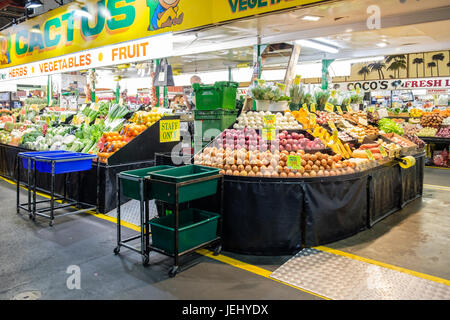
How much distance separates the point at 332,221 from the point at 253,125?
181 centimetres

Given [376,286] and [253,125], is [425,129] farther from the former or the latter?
[376,286]

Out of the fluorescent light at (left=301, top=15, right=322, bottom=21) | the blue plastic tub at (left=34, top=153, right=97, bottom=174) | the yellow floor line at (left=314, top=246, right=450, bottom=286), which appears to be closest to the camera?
the yellow floor line at (left=314, top=246, right=450, bottom=286)

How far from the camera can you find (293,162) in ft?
12.6

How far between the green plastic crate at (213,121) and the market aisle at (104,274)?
2.09 m


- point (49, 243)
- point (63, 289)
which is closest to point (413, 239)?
A: point (63, 289)

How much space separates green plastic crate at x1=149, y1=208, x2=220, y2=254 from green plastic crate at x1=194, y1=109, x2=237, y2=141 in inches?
66.8

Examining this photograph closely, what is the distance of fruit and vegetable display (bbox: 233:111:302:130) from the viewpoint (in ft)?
16.3

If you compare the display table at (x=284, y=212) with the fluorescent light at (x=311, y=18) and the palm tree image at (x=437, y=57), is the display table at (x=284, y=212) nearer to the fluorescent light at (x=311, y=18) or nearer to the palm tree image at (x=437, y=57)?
the fluorescent light at (x=311, y=18)

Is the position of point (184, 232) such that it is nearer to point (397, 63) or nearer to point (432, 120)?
point (432, 120)

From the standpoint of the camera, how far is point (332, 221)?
4109 mm

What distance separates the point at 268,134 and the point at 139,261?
2270mm

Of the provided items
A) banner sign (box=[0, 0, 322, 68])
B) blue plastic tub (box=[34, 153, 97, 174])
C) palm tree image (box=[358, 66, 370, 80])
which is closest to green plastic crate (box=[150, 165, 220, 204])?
blue plastic tub (box=[34, 153, 97, 174])

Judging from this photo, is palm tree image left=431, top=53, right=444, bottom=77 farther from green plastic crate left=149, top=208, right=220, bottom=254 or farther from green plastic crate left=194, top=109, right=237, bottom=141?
green plastic crate left=149, top=208, right=220, bottom=254

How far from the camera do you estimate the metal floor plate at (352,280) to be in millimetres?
2955
